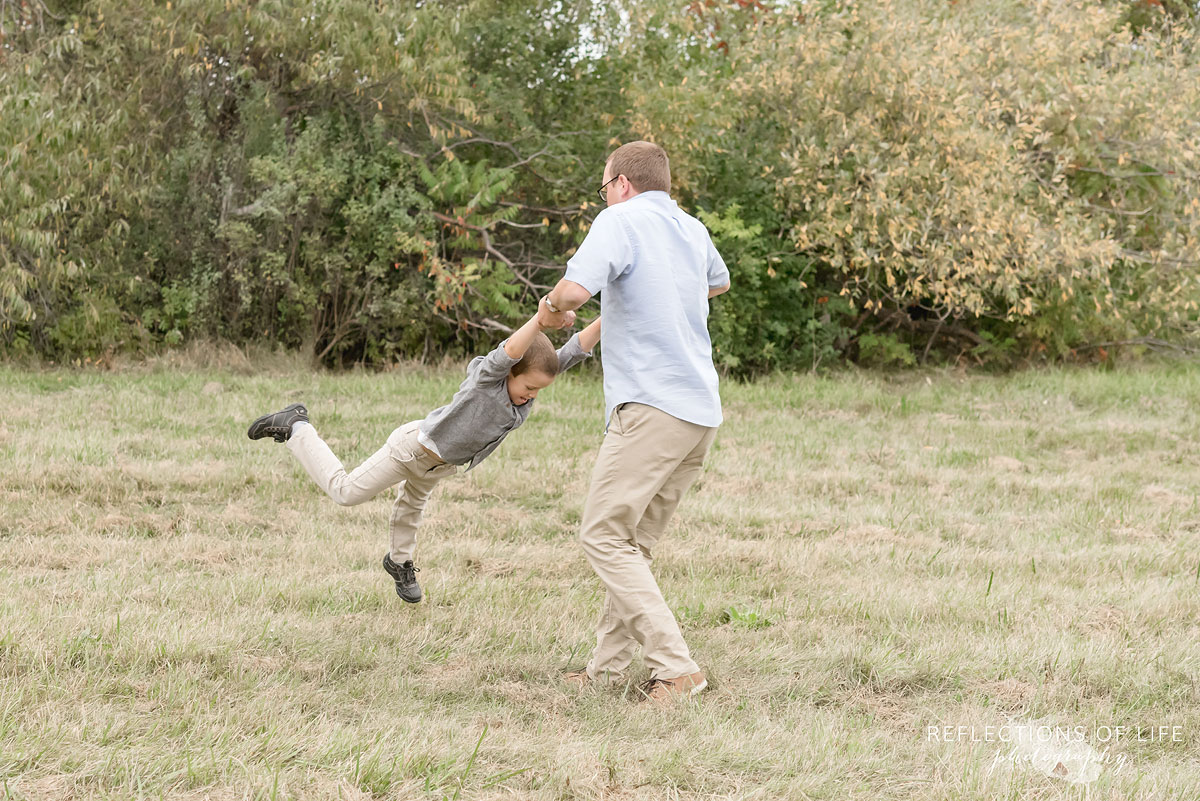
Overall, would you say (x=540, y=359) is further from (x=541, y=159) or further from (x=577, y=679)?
(x=541, y=159)

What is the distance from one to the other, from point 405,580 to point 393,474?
699mm

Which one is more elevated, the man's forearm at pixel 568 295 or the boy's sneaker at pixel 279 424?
the man's forearm at pixel 568 295

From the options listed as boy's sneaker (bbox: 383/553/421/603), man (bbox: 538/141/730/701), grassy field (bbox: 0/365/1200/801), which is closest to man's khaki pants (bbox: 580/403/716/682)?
man (bbox: 538/141/730/701)

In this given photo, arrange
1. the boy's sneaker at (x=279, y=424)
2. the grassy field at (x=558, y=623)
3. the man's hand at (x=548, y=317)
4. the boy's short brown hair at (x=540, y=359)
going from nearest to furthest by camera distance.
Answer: the grassy field at (x=558, y=623) → the man's hand at (x=548, y=317) → the boy's short brown hair at (x=540, y=359) → the boy's sneaker at (x=279, y=424)

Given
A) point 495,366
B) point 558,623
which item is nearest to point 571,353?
point 495,366

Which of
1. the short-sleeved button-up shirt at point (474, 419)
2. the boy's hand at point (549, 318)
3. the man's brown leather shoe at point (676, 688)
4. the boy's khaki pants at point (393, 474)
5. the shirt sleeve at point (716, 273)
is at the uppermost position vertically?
the shirt sleeve at point (716, 273)

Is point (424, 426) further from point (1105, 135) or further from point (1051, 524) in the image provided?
point (1105, 135)

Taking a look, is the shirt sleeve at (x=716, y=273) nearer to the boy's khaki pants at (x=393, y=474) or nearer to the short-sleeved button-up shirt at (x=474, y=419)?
the short-sleeved button-up shirt at (x=474, y=419)

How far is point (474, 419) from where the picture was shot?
4.57 m

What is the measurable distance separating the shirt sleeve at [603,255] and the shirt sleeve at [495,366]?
475 millimetres

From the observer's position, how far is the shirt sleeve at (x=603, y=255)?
13.0 ft

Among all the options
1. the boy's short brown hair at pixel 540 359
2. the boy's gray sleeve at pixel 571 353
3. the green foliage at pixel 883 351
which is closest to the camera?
the boy's short brown hair at pixel 540 359

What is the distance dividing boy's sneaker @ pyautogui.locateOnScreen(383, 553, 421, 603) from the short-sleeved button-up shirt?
2.87 ft

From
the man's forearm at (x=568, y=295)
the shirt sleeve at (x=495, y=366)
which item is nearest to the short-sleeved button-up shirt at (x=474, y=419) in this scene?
the shirt sleeve at (x=495, y=366)
